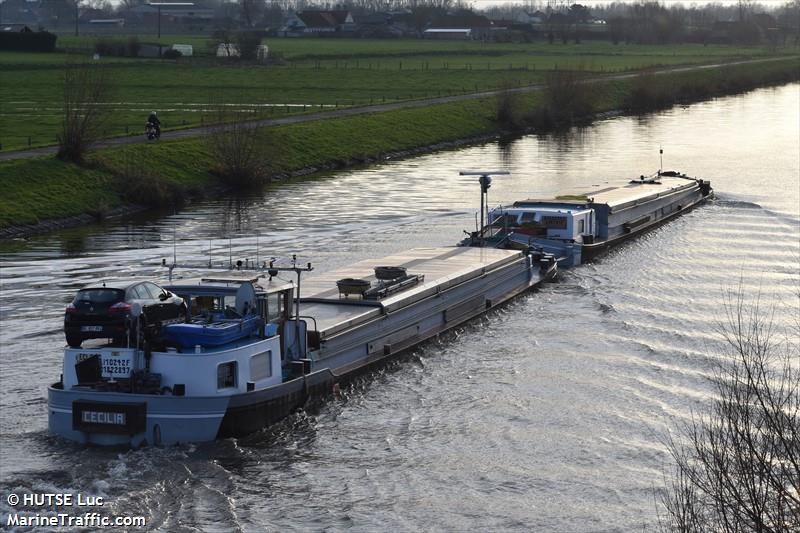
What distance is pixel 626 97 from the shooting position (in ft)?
419

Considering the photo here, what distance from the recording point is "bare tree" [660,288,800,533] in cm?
1806

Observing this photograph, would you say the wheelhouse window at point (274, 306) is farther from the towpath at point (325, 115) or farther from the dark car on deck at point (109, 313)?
the towpath at point (325, 115)

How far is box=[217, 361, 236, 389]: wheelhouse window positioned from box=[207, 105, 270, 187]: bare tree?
4436 cm

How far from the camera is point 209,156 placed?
254 feet

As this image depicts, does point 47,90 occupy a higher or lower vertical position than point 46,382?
higher

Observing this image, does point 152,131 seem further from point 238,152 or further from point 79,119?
point 79,119

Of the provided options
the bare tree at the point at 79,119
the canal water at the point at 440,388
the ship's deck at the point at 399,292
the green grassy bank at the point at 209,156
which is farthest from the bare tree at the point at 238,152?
the ship's deck at the point at 399,292

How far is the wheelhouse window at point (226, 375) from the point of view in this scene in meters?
31.0

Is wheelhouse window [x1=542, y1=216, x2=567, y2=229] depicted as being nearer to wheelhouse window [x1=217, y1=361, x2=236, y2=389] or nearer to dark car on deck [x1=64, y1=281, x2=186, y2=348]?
dark car on deck [x1=64, y1=281, x2=186, y2=348]

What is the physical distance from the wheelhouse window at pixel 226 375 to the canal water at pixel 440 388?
4.50ft

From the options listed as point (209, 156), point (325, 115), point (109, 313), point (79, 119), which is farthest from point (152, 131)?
point (109, 313)

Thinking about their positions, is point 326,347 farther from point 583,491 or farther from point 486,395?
point 583,491

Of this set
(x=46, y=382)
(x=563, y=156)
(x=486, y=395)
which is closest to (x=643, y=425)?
(x=486, y=395)

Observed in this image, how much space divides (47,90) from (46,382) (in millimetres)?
84774
